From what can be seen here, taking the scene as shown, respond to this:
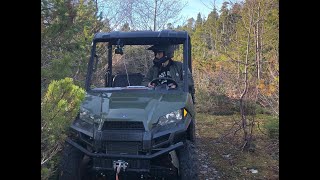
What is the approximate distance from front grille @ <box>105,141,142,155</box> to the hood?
0.72 feet

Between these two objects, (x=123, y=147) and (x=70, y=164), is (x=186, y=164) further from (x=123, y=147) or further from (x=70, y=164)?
(x=70, y=164)

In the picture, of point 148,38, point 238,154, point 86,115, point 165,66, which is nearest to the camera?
point 86,115

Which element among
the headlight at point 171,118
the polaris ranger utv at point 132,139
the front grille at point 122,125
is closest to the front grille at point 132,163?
the polaris ranger utv at point 132,139

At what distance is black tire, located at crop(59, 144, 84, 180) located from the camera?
381 cm

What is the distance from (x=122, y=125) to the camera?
369 cm

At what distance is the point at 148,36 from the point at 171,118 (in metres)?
1.37

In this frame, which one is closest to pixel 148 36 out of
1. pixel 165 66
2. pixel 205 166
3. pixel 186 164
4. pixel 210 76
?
pixel 165 66
